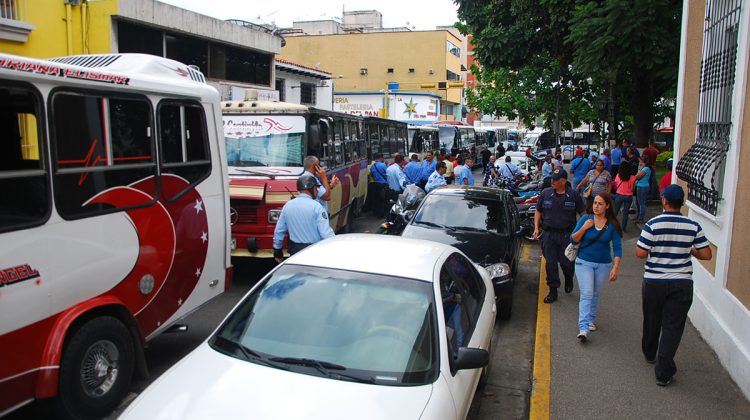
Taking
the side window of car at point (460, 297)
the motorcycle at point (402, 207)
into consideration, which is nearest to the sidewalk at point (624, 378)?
the side window of car at point (460, 297)

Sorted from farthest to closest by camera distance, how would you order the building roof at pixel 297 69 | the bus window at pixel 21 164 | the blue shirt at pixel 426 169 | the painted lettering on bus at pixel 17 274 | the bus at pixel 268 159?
the building roof at pixel 297 69
the blue shirt at pixel 426 169
the bus at pixel 268 159
the bus window at pixel 21 164
the painted lettering on bus at pixel 17 274

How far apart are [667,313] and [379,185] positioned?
10.9 m

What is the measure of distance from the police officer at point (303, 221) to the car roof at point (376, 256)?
1879 millimetres

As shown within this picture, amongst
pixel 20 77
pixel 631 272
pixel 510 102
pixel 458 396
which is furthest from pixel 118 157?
pixel 510 102

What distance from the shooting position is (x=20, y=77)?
13.7ft

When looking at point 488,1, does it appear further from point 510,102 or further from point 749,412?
point 749,412

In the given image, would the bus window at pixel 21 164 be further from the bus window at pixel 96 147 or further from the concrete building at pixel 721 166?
the concrete building at pixel 721 166

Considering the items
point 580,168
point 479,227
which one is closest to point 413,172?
point 580,168

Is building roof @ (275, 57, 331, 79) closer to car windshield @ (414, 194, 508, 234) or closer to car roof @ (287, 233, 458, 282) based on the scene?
car windshield @ (414, 194, 508, 234)

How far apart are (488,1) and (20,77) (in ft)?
55.0

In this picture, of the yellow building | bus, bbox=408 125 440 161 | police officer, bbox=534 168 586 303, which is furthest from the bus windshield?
the yellow building

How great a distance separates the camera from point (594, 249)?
21.1 feet

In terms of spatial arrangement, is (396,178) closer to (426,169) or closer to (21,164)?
(426,169)

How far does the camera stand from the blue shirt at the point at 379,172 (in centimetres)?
1568
